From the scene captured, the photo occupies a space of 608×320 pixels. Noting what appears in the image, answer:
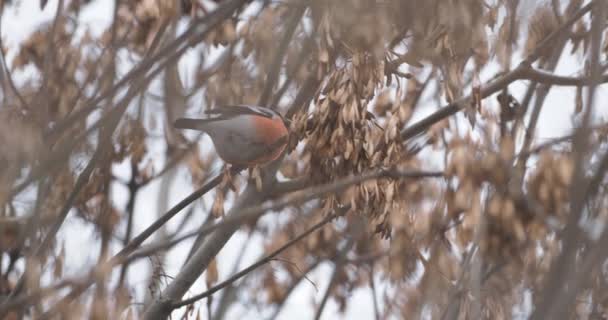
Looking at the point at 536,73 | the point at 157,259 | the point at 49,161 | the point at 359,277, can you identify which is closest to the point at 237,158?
the point at 157,259

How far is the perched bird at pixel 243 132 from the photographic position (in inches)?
145

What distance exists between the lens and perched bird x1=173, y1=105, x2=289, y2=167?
369 centimetres

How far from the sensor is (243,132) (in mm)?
3809

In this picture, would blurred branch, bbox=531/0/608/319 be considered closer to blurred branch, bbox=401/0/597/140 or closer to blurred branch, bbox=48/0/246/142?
blurred branch, bbox=48/0/246/142

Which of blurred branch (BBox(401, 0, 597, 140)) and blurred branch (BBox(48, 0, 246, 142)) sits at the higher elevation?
blurred branch (BBox(401, 0, 597, 140))

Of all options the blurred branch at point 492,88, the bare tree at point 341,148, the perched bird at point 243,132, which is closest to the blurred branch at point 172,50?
the bare tree at point 341,148

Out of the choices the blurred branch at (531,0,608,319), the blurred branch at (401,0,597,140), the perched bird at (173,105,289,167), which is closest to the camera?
the blurred branch at (531,0,608,319)

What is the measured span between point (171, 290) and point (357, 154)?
86 centimetres

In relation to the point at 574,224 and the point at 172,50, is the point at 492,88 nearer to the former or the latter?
the point at 172,50

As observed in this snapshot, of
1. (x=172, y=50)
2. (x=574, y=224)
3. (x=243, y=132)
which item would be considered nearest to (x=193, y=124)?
(x=243, y=132)

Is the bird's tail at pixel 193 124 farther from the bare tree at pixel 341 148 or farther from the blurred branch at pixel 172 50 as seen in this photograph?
the blurred branch at pixel 172 50

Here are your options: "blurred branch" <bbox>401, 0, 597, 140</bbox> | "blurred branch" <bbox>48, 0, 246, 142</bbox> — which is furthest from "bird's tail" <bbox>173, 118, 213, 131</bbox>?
"blurred branch" <bbox>48, 0, 246, 142</bbox>

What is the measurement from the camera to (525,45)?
4.40 meters

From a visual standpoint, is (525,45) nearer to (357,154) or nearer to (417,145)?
(417,145)
